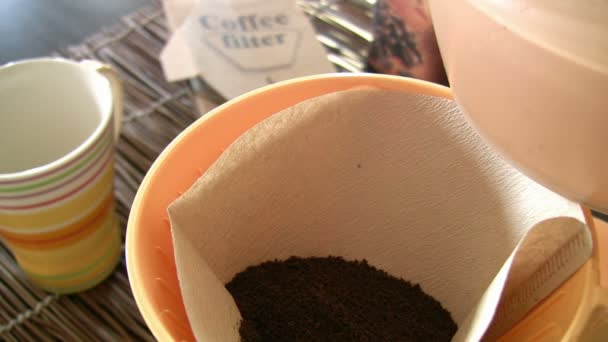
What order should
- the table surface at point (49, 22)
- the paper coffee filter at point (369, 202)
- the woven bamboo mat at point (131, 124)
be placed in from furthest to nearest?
1. the table surface at point (49, 22)
2. the woven bamboo mat at point (131, 124)
3. the paper coffee filter at point (369, 202)

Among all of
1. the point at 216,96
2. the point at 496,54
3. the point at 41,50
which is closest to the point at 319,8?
the point at 216,96

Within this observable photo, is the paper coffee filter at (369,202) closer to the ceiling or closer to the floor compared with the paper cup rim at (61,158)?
closer to the ceiling

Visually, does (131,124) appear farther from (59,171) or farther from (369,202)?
(369,202)

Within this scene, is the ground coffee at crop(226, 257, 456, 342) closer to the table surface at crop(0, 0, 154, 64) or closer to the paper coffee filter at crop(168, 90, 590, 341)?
the paper coffee filter at crop(168, 90, 590, 341)

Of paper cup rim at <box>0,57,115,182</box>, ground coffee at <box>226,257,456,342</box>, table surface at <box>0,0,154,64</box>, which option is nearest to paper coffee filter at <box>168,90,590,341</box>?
ground coffee at <box>226,257,456,342</box>

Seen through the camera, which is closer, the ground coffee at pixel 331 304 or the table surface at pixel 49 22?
the ground coffee at pixel 331 304

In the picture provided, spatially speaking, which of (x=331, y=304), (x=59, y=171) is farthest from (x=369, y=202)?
(x=59, y=171)

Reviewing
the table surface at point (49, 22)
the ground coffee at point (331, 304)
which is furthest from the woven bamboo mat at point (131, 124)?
the ground coffee at point (331, 304)

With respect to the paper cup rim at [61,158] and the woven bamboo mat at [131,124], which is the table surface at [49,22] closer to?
the woven bamboo mat at [131,124]
